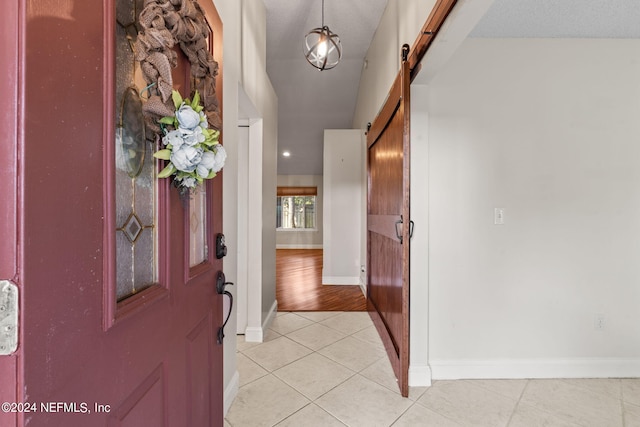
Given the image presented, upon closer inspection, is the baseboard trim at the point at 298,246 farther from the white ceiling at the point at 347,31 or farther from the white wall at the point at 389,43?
the white wall at the point at 389,43

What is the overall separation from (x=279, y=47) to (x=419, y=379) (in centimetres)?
383

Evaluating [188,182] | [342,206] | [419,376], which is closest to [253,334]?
[419,376]

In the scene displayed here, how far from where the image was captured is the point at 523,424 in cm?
153

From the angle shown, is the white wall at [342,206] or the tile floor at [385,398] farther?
the white wall at [342,206]

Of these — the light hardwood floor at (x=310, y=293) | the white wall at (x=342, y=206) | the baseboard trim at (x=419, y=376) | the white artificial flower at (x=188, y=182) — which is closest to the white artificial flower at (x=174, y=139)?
the white artificial flower at (x=188, y=182)

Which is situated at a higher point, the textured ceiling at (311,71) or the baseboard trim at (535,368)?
the textured ceiling at (311,71)

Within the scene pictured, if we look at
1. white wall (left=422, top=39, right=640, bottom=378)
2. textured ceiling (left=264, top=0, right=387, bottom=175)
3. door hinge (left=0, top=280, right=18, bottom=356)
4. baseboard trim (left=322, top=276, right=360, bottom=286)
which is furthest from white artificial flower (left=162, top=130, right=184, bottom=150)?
baseboard trim (left=322, top=276, right=360, bottom=286)

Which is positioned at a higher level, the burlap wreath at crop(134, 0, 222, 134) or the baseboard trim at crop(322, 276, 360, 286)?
the burlap wreath at crop(134, 0, 222, 134)

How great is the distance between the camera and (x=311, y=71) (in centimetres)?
425

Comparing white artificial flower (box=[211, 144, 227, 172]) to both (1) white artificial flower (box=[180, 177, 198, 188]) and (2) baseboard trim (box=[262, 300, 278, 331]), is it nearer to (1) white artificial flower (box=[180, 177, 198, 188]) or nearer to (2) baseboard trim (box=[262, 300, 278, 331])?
(1) white artificial flower (box=[180, 177, 198, 188])

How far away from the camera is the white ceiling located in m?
1.69

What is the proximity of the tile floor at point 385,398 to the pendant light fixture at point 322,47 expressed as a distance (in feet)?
7.74

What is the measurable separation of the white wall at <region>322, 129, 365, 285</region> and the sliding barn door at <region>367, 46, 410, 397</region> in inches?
48.2

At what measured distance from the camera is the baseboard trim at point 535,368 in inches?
75.8
